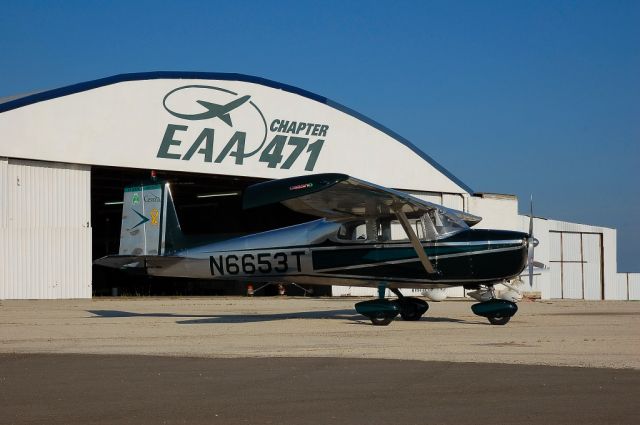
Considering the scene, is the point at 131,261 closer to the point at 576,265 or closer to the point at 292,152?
the point at 292,152

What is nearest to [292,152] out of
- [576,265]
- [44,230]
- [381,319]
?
[44,230]

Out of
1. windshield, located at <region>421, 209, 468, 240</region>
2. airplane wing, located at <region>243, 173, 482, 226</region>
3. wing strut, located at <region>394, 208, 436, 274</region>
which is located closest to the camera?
airplane wing, located at <region>243, 173, 482, 226</region>

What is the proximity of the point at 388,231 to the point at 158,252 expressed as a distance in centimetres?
522

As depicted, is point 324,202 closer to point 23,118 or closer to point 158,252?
point 158,252

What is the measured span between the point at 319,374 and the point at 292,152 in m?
25.3

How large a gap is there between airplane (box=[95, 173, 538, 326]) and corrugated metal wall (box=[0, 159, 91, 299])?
1055 cm

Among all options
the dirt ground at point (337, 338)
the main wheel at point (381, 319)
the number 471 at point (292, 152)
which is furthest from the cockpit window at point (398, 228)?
the number 471 at point (292, 152)

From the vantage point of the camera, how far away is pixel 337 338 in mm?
12852

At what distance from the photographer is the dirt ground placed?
1039 cm

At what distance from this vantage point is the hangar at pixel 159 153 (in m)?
27.0

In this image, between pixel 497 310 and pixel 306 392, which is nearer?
pixel 306 392

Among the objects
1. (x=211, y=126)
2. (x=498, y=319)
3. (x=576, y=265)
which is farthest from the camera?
(x=576, y=265)

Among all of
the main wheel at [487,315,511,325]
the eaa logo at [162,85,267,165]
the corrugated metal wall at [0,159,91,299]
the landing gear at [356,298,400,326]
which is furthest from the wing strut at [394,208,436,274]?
the eaa logo at [162,85,267,165]

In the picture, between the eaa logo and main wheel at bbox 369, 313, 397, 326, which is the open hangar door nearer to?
the eaa logo
